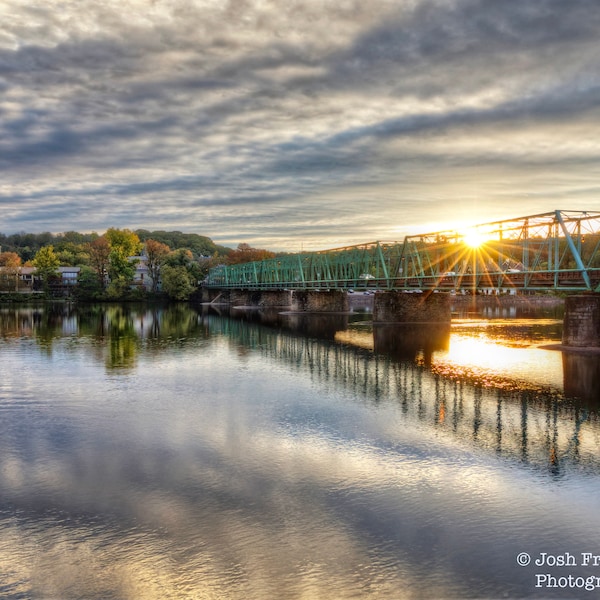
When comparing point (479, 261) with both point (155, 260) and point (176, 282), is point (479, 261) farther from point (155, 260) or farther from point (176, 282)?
point (155, 260)

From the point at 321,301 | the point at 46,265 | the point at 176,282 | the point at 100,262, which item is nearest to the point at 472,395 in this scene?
the point at 321,301

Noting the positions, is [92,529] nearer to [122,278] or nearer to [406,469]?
[406,469]

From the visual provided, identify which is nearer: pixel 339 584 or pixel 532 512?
pixel 339 584

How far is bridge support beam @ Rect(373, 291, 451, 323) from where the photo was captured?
88.5 m

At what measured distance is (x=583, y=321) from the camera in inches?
2115

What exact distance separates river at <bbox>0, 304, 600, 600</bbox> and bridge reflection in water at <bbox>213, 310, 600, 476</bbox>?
0.59ft

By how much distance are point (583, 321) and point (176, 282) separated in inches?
5555

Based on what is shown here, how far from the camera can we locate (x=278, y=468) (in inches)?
838

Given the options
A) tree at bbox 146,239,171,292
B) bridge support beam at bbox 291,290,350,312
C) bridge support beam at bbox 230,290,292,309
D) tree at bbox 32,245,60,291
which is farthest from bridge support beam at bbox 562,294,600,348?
tree at bbox 32,245,60,291

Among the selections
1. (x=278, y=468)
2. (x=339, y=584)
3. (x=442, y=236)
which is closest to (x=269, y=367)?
(x=278, y=468)

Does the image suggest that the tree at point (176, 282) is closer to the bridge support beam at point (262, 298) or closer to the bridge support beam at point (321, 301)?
the bridge support beam at point (262, 298)

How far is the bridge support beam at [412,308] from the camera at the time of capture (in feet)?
290

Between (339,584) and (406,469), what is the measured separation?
8.19m

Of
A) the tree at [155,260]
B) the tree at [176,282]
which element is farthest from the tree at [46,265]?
the tree at [176,282]
